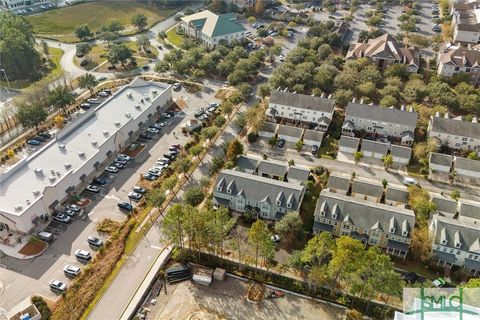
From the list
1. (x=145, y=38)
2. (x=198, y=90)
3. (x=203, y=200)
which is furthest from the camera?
(x=145, y=38)

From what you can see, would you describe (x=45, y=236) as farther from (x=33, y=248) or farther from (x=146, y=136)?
(x=146, y=136)

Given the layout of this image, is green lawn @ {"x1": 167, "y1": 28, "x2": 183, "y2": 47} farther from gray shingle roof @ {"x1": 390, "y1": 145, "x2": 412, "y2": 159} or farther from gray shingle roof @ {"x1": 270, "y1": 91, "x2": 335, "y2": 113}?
gray shingle roof @ {"x1": 390, "y1": 145, "x2": 412, "y2": 159}

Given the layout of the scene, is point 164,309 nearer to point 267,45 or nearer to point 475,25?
point 267,45

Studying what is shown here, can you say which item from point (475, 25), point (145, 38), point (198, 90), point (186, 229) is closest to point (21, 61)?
point (145, 38)

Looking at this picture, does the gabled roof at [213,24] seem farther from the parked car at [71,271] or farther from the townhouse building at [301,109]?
the parked car at [71,271]

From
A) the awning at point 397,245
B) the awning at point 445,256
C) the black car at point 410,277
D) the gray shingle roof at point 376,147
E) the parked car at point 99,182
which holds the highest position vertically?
the parked car at point 99,182

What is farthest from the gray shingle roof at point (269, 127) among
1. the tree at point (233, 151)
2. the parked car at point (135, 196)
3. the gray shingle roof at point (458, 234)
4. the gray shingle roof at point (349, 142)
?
the gray shingle roof at point (458, 234)
